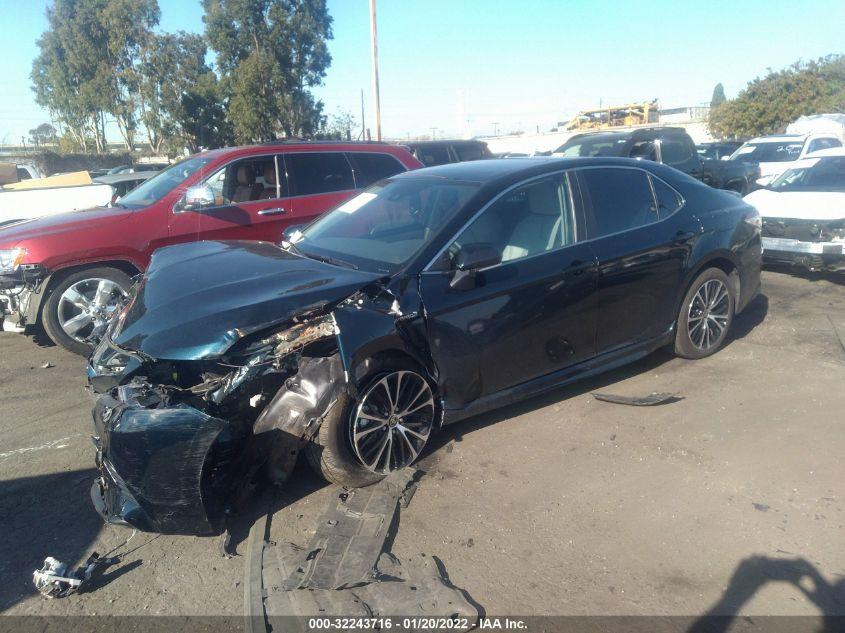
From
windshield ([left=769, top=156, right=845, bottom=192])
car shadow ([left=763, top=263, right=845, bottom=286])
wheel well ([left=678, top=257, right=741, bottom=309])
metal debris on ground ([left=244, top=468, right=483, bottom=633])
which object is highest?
windshield ([left=769, top=156, right=845, bottom=192])

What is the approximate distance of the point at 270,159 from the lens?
739 centimetres

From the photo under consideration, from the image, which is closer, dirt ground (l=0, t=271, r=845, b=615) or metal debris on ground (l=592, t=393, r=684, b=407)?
dirt ground (l=0, t=271, r=845, b=615)

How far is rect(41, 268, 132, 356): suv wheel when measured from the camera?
19.9ft

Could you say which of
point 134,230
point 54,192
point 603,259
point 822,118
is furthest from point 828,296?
point 822,118

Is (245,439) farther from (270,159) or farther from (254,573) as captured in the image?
(270,159)

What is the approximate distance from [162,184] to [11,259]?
1730 millimetres

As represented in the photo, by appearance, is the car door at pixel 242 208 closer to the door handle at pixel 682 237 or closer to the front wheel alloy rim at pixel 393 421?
the front wheel alloy rim at pixel 393 421

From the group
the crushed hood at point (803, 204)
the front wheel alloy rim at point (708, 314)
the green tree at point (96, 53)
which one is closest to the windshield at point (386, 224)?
the front wheel alloy rim at point (708, 314)

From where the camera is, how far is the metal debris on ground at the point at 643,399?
4.89m

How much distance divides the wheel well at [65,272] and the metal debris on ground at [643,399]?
178 inches

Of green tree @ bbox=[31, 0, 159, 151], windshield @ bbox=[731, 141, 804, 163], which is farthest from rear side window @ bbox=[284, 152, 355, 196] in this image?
green tree @ bbox=[31, 0, 159, 151]

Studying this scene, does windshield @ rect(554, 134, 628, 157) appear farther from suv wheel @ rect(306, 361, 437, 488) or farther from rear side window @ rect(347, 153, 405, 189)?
suv wheel @ rect(306, 361, 437, 488)

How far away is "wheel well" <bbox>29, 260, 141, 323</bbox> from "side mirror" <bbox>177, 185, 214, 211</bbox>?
786 mm

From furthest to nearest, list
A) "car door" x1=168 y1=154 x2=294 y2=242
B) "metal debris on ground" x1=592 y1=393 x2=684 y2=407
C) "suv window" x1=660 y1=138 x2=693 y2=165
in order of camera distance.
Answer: "suv window" x1=660 y1=138 x2=693 y2=165
"car door" x1=168 y1=154 x2=294 y2=242
"metal debris on ground" x1=592 y1=393 x2=684 y2=407
